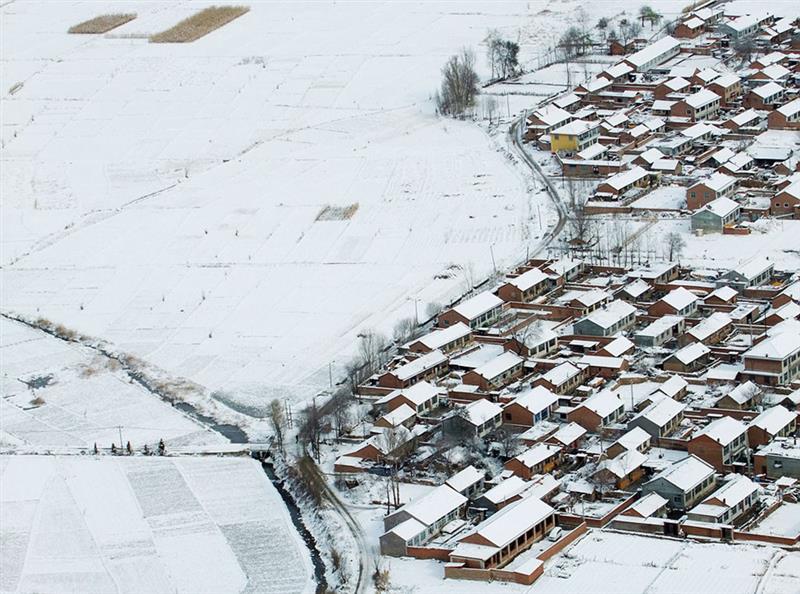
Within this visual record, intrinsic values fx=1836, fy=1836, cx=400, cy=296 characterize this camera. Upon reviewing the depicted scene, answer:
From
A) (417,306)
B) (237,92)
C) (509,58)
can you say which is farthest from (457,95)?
(417,306)

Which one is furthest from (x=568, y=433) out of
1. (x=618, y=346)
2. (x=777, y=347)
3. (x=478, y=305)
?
(x=478, y=305)

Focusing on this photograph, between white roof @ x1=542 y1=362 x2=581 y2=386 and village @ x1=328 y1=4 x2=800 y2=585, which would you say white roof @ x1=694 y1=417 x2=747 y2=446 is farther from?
white roof @ x1=542 y1=362 x2=581 y2=386

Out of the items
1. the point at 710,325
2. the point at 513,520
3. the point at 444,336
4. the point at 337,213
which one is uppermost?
the point at 513,520

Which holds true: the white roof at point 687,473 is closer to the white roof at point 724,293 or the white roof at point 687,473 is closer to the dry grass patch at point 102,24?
the white roof at point 724,293

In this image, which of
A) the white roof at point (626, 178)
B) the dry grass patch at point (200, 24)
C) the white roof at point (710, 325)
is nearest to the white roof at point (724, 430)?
the white roof at point (710, 325)

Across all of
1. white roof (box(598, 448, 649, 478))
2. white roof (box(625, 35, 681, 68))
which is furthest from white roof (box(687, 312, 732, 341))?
white roof (box(625, 35, 681, 68))

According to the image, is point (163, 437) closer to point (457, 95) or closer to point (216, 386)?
point (216, 386)

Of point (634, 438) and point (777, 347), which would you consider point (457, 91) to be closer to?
point (777, 347)
